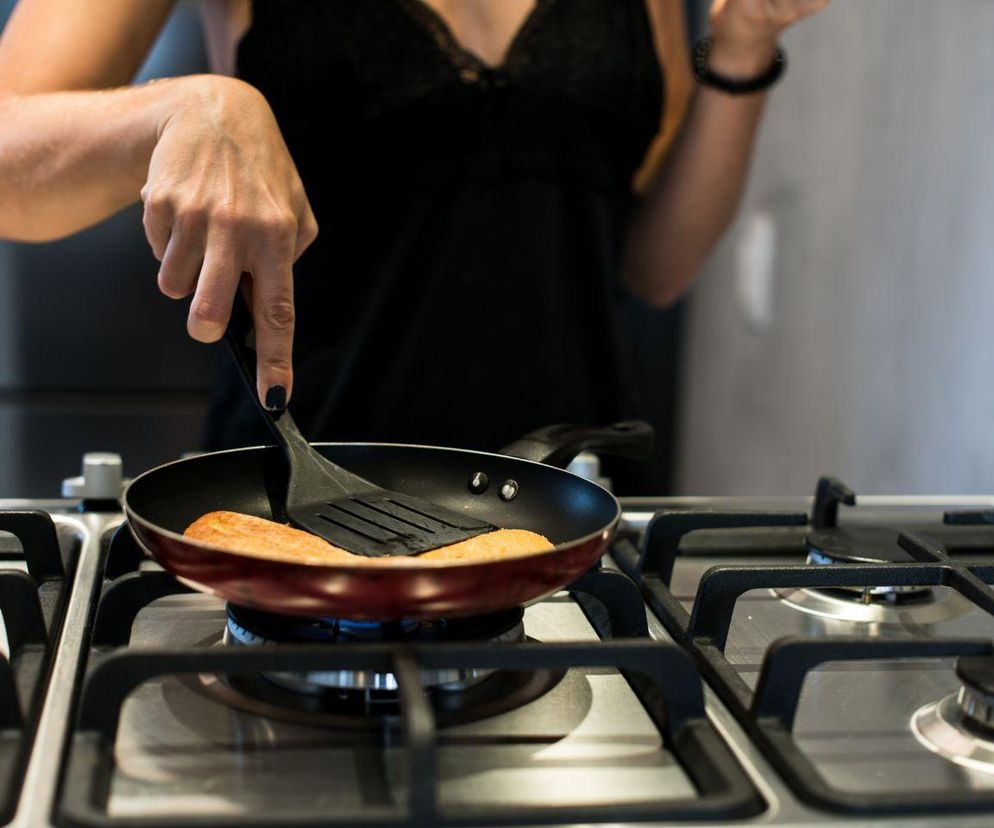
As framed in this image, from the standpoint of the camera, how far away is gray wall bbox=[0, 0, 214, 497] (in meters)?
1.53

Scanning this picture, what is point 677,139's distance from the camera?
1.19 meters

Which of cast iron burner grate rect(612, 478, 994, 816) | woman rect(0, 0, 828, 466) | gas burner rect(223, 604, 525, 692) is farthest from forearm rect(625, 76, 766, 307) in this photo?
gas burner rect(223, 604, 525, 692)

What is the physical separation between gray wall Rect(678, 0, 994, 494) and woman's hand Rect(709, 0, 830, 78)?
18 centimetres

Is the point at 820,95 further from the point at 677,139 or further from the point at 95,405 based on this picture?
the point at 95,405

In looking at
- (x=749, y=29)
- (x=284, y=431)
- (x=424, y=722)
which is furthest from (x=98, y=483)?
(x=749, y=29)

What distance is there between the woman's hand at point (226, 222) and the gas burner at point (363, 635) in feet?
0.46

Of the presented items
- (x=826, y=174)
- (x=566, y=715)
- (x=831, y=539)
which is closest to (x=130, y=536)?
(x=566, y=715)

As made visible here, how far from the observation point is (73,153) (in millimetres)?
782

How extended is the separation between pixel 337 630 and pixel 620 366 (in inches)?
27.3

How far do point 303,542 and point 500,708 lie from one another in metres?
0.14

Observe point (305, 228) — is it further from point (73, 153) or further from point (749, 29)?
point (749, 29)

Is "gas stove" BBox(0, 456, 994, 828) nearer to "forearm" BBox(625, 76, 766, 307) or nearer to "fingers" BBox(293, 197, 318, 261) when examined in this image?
"fingers" BBox(293, 197, 318, 261)

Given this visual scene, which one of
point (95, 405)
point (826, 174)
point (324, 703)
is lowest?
point (95, 405)

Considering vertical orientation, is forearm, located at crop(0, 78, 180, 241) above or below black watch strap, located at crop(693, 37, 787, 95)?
below
